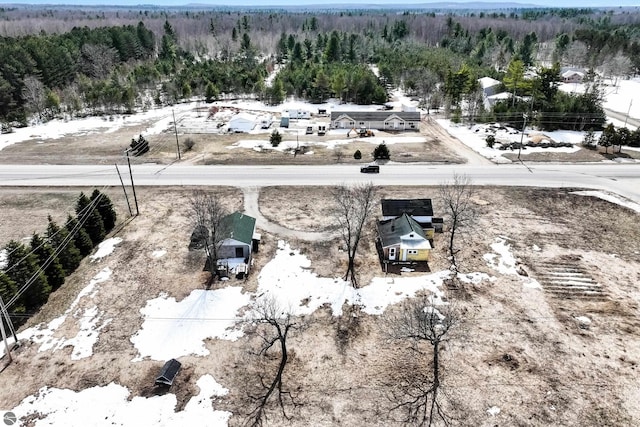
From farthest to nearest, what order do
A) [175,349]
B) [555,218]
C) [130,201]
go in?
[130,201], [555,218], [175,349]

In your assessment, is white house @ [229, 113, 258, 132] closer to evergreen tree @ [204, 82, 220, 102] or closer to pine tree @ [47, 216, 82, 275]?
evergreen tree @ [204, 82, 220, 102]

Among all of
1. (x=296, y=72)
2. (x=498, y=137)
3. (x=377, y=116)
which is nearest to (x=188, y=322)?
(x=377, y=116)

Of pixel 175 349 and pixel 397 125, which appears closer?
pixel 175 349

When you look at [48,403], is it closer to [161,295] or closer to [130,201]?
[161,295]

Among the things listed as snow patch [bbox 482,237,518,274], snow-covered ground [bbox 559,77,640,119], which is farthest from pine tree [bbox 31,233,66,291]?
snow-covered ground [bbox 559,77,640,119]

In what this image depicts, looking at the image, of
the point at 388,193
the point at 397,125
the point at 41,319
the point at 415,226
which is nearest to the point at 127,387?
the point at 41,319

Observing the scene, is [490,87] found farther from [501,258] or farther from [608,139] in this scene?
[501,258]
